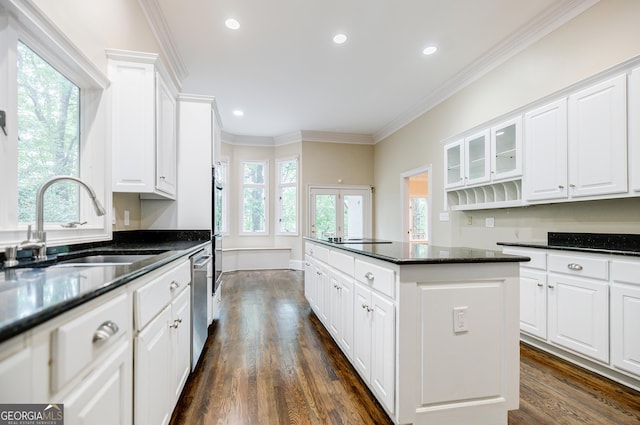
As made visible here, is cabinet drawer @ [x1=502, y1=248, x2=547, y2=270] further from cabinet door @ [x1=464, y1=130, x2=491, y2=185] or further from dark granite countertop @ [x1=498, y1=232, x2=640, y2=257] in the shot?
cabinet door @ [x1=464, y1=130, x2=491, y2=185]

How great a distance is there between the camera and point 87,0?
76.0 inches

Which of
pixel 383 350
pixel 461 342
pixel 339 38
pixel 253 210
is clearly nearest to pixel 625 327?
pixel 461 342

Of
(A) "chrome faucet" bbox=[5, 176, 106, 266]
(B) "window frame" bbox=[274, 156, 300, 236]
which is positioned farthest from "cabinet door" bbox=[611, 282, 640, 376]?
(B) "window frame" bbox=[274, 156, 300, 236]

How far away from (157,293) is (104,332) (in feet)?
1.66

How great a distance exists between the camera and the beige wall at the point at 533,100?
7.88ft

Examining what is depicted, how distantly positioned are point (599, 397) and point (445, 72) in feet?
12.4

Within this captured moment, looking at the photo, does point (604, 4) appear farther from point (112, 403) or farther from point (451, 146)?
point (112, 403)

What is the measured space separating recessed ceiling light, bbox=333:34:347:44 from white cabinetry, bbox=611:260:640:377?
3178 mm

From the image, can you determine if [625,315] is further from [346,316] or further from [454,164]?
[454,164]

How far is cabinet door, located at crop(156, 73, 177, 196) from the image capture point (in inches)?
99.2

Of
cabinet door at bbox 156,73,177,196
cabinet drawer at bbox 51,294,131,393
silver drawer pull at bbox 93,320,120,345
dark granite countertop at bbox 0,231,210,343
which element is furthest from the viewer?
cabinet door at bbox 156,73,177,196

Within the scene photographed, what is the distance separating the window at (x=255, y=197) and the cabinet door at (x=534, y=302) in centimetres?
542

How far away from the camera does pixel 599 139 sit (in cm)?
230

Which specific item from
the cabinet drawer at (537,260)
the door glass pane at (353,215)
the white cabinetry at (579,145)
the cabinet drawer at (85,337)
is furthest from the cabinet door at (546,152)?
the door glass pane at (353,215)
